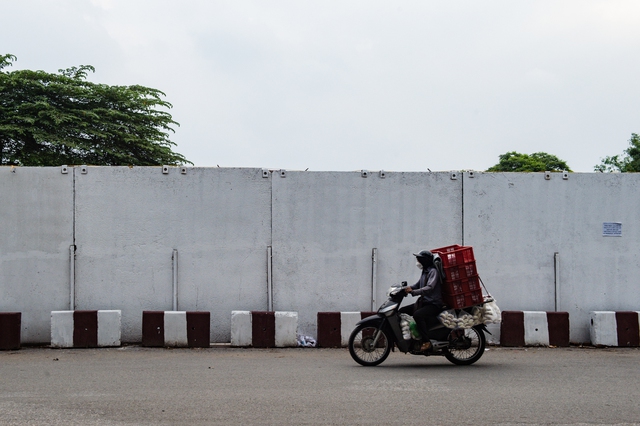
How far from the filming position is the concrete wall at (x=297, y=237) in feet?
47.2

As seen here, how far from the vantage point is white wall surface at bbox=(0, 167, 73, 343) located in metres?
14.3

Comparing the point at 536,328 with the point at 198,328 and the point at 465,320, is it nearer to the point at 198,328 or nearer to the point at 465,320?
the point at 465,320

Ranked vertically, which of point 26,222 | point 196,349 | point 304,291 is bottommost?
point 196,349

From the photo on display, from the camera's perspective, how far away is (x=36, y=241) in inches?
564

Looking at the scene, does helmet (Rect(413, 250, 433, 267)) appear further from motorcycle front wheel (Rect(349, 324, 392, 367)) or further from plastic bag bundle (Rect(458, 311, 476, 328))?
motorcycle front wheel (Rect(349, 324, 392, 367))

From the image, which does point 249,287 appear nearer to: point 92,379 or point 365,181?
point 365,181

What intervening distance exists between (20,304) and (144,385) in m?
5.92

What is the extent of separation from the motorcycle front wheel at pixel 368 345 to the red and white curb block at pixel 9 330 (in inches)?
250

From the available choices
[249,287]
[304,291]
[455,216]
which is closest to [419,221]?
[455,216]

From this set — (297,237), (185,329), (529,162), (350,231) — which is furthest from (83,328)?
(529,162)

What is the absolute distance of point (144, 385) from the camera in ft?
31.1

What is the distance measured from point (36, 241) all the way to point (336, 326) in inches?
234

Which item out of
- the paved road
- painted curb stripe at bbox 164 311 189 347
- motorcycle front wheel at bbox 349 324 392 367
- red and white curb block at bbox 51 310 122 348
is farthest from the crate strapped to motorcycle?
red and white curb block at bbox 51 310 122 348

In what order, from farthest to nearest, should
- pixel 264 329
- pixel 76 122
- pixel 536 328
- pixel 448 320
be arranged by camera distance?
1. pixel 76 122
2. pixel 536 328
3. pixel 264 329
4. pixel 448 320
